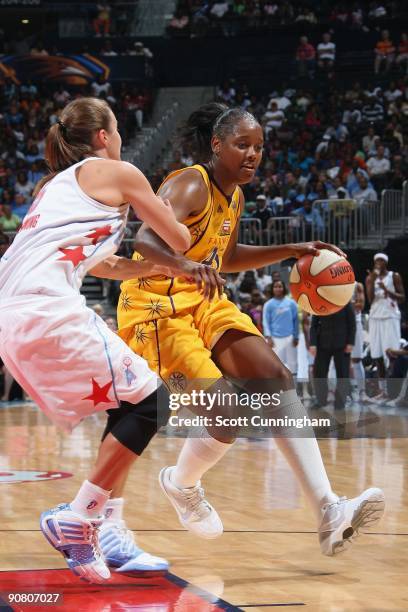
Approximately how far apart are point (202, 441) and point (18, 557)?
34.5 inches

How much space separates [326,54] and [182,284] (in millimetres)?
17929

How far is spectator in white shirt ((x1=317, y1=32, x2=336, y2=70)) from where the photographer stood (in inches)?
827

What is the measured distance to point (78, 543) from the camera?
333 cm

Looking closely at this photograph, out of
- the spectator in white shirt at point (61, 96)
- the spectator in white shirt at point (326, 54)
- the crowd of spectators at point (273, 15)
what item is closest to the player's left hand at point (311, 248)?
the spectator in white shirt at point (326, 54)

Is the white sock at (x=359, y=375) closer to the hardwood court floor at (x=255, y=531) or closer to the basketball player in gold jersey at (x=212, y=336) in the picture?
the hardwood court floor at (x=255, y=531)

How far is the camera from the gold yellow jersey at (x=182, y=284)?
408 cm

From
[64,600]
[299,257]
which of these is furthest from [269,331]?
[64,600]

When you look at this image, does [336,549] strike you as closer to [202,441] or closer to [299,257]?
[202,441]

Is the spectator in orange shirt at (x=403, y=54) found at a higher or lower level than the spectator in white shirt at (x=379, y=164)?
higher

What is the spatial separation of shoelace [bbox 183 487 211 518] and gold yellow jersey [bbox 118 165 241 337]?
0.73 m

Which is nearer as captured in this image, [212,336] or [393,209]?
[212,336]

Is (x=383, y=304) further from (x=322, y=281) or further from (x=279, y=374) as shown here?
(x=279, y=374)

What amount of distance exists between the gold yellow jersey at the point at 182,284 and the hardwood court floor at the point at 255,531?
3.30 feet

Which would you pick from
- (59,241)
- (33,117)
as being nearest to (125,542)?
(59,241)
